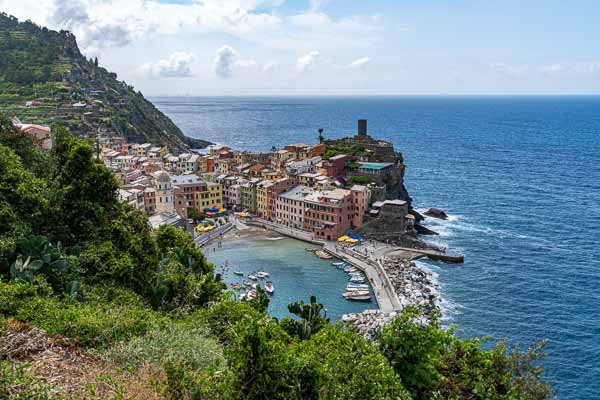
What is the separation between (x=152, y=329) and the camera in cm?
1466

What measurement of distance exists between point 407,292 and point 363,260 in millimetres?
10050

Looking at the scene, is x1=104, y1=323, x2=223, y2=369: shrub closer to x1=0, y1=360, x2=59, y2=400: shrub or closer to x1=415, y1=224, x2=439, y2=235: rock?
x1=0, y1=360, x2=59, y2=400: shrub

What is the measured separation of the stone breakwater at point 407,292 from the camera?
136 feet

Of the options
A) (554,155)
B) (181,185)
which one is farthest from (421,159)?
(181,185)

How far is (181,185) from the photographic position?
246ft

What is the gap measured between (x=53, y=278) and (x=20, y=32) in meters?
159

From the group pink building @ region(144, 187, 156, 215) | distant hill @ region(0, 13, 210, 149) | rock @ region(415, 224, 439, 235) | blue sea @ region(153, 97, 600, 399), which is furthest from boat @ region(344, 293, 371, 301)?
distant hill @ region(0, 13, 210, 149)

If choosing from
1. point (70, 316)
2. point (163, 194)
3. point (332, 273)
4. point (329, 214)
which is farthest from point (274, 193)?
point (70, 316)

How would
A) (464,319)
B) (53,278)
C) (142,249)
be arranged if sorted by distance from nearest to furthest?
(53,278), (142,249), (464,319)

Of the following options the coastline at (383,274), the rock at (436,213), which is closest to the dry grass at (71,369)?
the coastline at (383,274)

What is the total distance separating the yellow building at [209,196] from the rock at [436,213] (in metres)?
33.2

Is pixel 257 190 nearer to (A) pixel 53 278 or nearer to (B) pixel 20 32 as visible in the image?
(A) pixel 53 278

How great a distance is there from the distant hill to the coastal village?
16769 mm

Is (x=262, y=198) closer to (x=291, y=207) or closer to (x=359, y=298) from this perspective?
(x=291, y=207)
